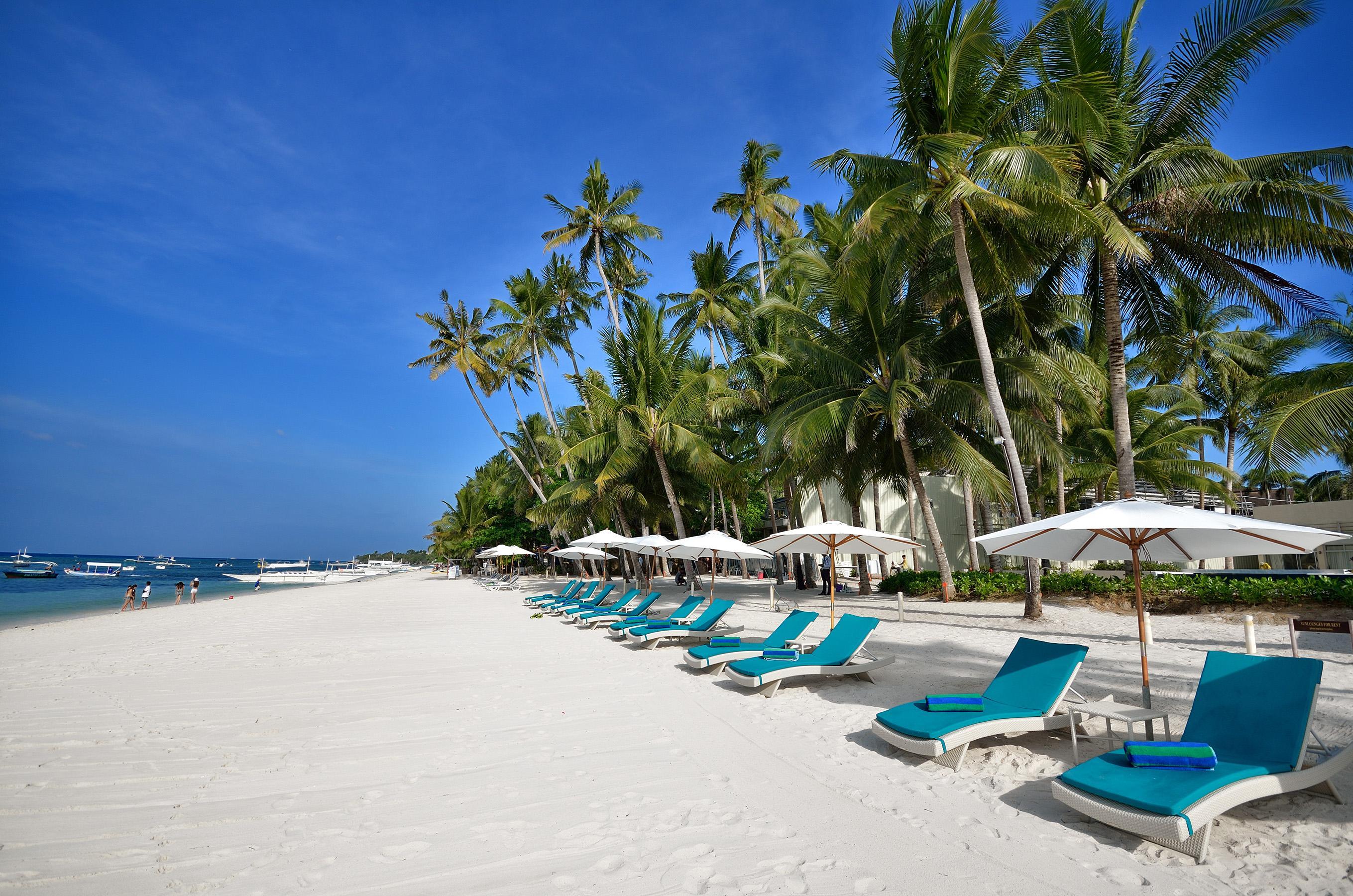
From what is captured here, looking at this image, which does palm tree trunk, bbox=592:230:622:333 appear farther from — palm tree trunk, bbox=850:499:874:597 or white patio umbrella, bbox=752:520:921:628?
white patio umbrella, bbox=752:520:921:628

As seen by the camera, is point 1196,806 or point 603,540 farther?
point 603,540

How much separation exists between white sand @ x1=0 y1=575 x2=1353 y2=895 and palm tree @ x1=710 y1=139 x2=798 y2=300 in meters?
18.9

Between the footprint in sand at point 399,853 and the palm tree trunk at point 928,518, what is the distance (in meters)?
12.1

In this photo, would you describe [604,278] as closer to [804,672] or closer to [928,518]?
[928,518]

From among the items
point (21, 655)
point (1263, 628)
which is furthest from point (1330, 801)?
point (21, 655)

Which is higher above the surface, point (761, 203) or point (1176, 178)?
point (761, 203)

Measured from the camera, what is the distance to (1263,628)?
977 centimetres

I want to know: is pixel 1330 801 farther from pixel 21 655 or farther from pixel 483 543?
pixel 483 543

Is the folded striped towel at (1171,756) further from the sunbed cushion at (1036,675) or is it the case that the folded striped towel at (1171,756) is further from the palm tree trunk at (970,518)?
the palm tree trunk at (970,518)

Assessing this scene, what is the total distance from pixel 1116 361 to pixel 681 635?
28.9 feet

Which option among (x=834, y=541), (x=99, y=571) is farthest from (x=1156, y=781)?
(x=99, y=571)

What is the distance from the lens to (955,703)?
499 centimetres

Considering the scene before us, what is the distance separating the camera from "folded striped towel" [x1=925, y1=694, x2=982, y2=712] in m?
4.93

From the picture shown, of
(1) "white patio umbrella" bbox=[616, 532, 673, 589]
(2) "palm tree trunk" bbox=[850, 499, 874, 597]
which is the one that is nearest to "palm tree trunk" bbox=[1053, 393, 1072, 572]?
(2) "palm tree trunk" bbox=[850, 499, 874, 597]
